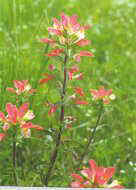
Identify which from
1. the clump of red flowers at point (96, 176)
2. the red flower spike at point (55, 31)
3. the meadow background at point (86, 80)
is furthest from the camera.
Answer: the meadow background at point (86, 80)

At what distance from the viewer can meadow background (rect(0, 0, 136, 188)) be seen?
1.64 meters

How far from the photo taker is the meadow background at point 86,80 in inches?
64.4

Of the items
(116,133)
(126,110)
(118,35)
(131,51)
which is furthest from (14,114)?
(118,35)

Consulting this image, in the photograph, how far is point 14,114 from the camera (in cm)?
109

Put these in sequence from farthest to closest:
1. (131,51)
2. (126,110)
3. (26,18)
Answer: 1. (26,18)
2. (131,51)
3. (126,110)

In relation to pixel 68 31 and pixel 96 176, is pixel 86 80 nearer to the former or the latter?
pixel 68 31

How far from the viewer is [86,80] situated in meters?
2.31

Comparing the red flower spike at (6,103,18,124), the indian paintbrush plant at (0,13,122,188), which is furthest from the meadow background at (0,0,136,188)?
the red flower spike at (6,103,18,124)

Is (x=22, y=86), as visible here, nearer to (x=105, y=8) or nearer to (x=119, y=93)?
(x=119, y=93)

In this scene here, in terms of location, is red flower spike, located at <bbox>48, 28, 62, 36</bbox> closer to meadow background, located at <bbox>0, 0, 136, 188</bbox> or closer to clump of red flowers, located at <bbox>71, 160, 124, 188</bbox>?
meadow background, located at <bbox>0, 0, 136, 188</bbox>

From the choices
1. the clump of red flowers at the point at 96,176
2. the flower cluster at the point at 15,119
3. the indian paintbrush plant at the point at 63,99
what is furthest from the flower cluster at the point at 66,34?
the clump of red flowers at the point at 96,176

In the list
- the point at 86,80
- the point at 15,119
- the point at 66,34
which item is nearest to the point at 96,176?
the point at 15,119

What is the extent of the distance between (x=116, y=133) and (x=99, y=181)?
1050 millimetres

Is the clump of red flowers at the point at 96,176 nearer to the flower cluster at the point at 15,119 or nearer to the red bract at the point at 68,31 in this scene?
the flower cluster at the point at 15,119
